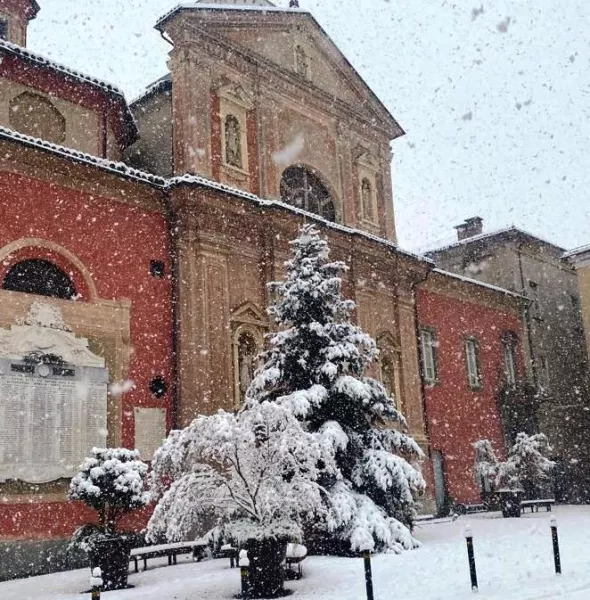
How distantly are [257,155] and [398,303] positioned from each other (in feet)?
22.9

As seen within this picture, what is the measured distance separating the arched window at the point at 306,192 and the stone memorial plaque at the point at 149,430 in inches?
312

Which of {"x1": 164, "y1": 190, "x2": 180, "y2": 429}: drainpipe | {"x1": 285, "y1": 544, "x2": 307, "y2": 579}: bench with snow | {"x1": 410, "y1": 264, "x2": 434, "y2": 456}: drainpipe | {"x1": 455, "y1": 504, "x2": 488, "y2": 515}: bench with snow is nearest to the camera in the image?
{"x1": 285, "y1": 544, "x2": 307, "y2": 579}: bench with snow

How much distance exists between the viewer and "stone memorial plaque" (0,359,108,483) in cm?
1427

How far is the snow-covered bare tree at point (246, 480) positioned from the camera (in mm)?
10367

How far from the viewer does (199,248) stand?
18188 millimetres

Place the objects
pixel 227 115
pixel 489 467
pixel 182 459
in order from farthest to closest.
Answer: pixel 489 467
pixel 227 115
pixel 182 459

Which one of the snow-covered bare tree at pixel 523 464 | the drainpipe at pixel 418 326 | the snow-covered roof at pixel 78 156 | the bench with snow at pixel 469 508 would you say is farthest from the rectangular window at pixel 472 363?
the snow-covered roof at pixel 78 156

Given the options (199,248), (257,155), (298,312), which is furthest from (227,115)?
(298,312)

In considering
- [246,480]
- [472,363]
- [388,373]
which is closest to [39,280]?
[246,480]

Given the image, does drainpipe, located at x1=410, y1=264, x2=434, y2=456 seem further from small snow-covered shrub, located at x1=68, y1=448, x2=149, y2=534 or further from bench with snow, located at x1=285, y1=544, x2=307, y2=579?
small snow-covered shrub, located at x1=68, y1=448, x2=149, y2=534

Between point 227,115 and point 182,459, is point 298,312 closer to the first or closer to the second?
point 182,459

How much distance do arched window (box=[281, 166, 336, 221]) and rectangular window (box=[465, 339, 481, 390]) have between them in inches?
347

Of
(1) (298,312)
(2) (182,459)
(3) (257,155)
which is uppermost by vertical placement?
(3) (257,155)

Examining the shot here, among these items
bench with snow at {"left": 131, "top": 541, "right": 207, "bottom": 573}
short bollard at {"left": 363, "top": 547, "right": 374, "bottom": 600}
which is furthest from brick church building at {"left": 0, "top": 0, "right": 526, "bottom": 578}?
short bollard at {"left": 363, "top": 547, "right": 374, "bottom": 600}
